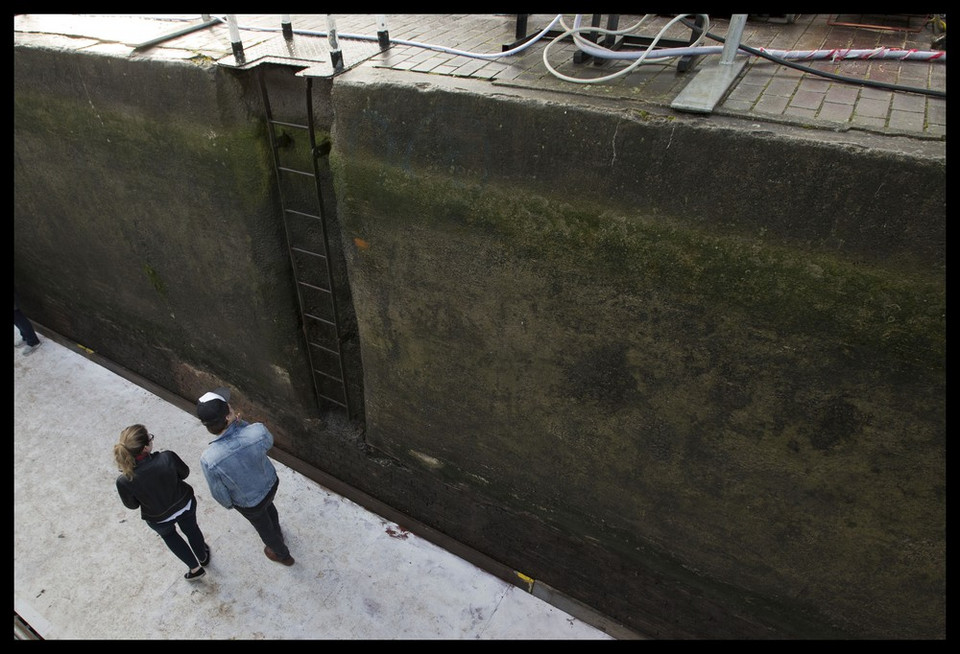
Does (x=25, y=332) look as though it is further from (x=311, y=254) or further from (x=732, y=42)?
(x=732, y=42)

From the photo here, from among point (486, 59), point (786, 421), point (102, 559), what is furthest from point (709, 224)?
point (102, 559)

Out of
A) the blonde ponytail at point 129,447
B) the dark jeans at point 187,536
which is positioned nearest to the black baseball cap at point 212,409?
the blonde ponytail at point 129,447

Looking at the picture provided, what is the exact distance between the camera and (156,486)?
3.66 m

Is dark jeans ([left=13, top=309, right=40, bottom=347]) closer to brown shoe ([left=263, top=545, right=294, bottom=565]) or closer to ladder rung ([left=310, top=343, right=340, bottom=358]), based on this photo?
ladder rung ([left=310, top=343, right=340, bottom=358])

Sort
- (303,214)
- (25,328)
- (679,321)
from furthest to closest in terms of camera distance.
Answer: (25,328), (303,214), (679,321)

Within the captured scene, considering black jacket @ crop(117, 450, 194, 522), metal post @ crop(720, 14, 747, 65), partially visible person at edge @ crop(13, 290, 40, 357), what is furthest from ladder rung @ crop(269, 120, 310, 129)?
partially visible person at edge @ crop(13, 290, 40, 357)

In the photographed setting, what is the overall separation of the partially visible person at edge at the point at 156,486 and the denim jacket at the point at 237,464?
272 mm

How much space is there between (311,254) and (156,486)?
6.10 feet

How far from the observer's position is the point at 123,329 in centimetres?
585

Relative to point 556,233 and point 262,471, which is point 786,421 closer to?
point 556,233

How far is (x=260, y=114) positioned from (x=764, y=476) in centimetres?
376

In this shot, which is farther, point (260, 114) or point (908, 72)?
point (260, 114)

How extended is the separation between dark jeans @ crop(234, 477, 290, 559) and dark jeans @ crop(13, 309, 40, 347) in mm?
4291

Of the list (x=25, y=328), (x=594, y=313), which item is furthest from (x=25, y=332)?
(x=594, y=313)
